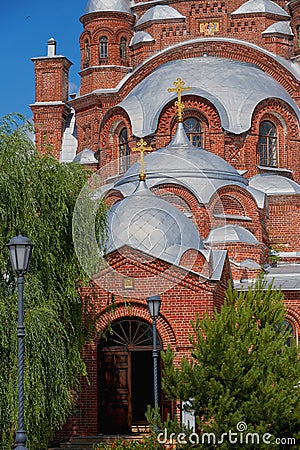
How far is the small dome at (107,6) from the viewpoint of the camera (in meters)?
36.2

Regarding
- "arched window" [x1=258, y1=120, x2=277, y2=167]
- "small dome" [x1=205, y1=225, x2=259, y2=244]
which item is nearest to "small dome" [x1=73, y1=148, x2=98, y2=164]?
"arched window" [x1=258, y1=120, x2=277, y2=167]

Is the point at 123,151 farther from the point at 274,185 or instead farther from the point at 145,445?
the point at 145,445

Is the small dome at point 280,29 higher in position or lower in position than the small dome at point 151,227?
higher

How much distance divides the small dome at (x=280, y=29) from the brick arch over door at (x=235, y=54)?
1202mm

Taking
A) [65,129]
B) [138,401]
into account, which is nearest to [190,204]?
[138,401]

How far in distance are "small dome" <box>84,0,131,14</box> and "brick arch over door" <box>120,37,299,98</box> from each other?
11.5 ft

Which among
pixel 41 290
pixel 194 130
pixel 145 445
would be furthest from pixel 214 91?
pixel 145 445

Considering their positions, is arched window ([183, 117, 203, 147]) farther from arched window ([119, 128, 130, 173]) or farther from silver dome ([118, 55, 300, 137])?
arched window ([119, 128, 130, 173])

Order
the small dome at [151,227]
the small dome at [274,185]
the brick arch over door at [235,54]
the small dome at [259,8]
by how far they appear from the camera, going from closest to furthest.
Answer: the small dome at [151,227], the small dome at [274,185], the brick arch over door at [235,54], the small dome at [259,8]

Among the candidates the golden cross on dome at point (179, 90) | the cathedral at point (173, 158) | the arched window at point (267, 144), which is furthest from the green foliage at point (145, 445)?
the arched window at point (267, 144)

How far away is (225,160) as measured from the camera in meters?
30.2

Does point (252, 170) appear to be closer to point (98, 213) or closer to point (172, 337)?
point (172, 337)

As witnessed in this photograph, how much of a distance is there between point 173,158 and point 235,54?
7181 mm

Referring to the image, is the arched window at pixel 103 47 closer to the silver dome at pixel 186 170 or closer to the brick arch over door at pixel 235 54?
the brick arch over door at pixel 235 54
